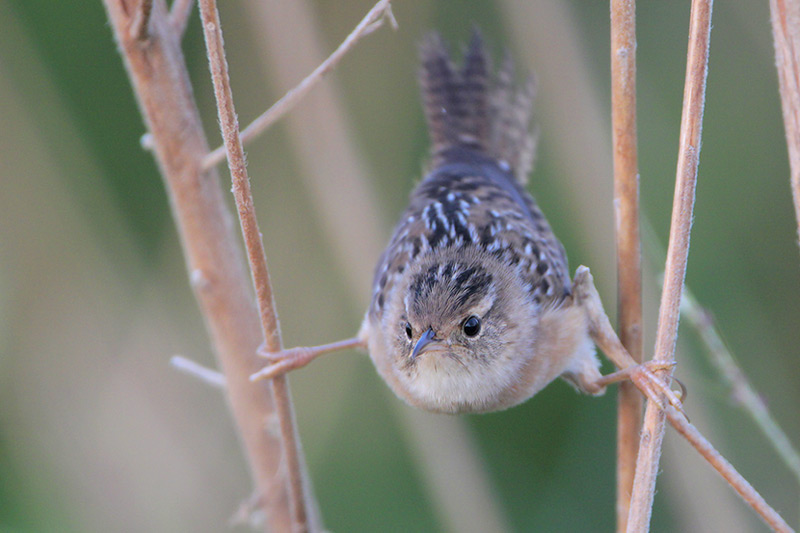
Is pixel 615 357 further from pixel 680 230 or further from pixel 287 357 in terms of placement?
pixel 287 357

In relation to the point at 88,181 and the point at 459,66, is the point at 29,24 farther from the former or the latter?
the point at 459,66

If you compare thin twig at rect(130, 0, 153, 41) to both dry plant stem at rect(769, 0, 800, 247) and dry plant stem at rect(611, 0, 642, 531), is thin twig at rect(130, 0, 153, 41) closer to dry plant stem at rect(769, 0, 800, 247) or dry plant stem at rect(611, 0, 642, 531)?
dry plant stem at rect(611, 0, 642, 531)

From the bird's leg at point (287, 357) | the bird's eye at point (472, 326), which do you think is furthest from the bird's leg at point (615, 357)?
the bird's leg at point (287, 357)

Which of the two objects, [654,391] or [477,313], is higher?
[477,313]

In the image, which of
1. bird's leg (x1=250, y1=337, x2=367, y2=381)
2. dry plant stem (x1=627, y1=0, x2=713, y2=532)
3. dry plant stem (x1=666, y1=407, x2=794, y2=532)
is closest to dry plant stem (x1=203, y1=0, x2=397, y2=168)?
bird's leg (x1=250, y1=337, x2=367, y2=381)

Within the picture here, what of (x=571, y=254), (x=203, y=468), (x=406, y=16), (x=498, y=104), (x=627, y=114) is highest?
(x=406, y=16)

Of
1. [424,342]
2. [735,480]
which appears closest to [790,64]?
[735,480]

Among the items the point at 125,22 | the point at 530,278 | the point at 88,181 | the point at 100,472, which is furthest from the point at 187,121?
the point at 100,472
